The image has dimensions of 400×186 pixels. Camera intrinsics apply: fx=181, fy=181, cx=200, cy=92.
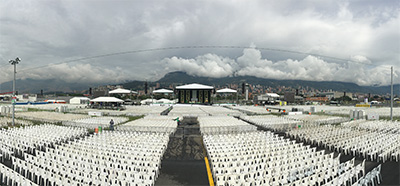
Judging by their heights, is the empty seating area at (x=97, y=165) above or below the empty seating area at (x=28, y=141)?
above

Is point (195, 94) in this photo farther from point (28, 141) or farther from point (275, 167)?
point (275, 167)

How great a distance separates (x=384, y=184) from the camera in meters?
8.00

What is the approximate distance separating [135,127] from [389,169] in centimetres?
1914

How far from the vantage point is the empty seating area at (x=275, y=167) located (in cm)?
674

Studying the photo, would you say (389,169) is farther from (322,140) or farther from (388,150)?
(322,140)

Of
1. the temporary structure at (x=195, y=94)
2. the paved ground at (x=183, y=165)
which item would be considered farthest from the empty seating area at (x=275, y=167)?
the temporary structure at (x=195, y=94)

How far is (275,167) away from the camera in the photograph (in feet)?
25.7

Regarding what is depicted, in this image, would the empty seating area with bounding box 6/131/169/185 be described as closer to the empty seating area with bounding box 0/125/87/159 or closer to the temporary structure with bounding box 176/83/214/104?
the empty seating area with bounding box 0/125/87/159

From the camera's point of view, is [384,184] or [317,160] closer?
[384,184]

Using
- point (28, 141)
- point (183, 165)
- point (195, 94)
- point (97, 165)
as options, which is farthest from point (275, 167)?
point (195, 94)

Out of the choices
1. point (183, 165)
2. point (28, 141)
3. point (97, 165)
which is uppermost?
point (97, 165)

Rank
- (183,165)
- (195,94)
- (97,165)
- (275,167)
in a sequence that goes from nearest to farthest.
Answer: (275,167) < (97,165) < (183,165) < (195,94)

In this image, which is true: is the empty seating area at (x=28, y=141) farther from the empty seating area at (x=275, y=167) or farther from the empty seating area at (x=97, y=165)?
the empty seating area at (x=275, y=167)

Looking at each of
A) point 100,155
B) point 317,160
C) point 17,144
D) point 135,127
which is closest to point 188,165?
point 100,155
